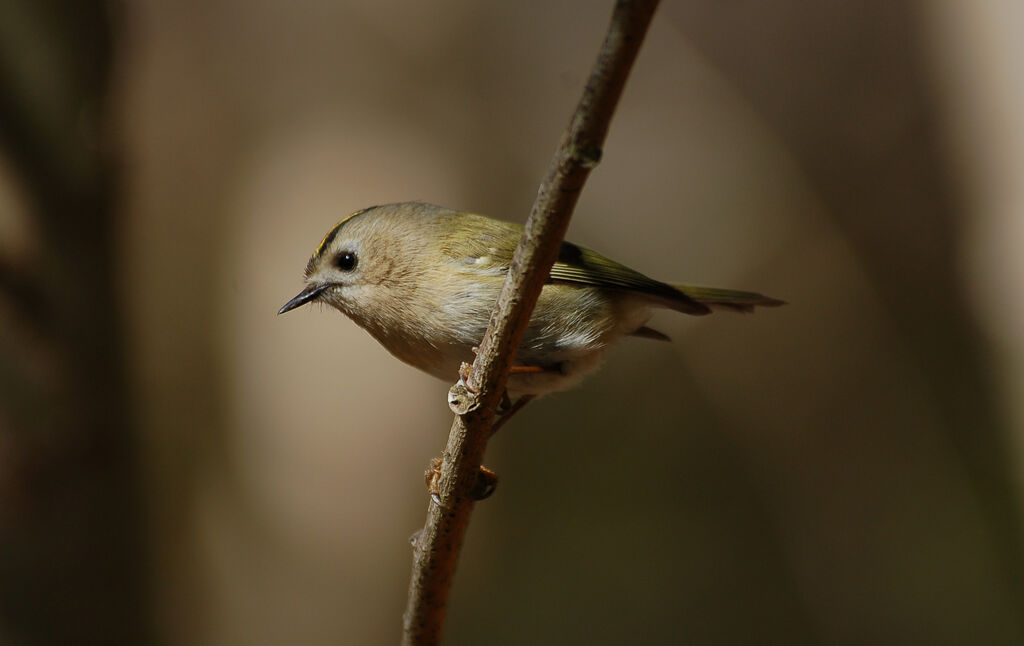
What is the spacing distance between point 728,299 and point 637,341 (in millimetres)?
2050

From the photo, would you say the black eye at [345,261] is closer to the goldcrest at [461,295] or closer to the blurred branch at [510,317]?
the goldcrest at [461,295]

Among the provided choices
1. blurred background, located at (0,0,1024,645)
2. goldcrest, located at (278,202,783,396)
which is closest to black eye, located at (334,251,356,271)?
goldcrest, located at (278,202,783,396)

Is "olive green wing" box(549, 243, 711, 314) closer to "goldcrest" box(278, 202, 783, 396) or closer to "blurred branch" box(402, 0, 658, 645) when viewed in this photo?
"goldcrest" box(278, 202, 783, 396)

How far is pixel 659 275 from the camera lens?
3.66m

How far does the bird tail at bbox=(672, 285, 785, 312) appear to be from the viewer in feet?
5.81

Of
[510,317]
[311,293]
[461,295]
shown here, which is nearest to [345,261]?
[311,293]

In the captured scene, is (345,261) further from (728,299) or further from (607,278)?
(728,299)

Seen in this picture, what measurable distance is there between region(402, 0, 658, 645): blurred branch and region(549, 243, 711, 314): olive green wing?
1.73ft

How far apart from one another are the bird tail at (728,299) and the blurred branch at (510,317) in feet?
2.64

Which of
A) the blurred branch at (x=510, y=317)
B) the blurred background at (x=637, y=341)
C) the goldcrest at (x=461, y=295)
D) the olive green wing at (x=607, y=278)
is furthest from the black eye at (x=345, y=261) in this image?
the blurred background at (x=637, y=341)

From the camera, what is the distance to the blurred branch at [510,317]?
2.53 ft

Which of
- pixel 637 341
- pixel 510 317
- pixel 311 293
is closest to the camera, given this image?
pixel 510 317

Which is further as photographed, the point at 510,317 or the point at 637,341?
the point at 637,341

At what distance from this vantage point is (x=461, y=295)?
4.90 ft
